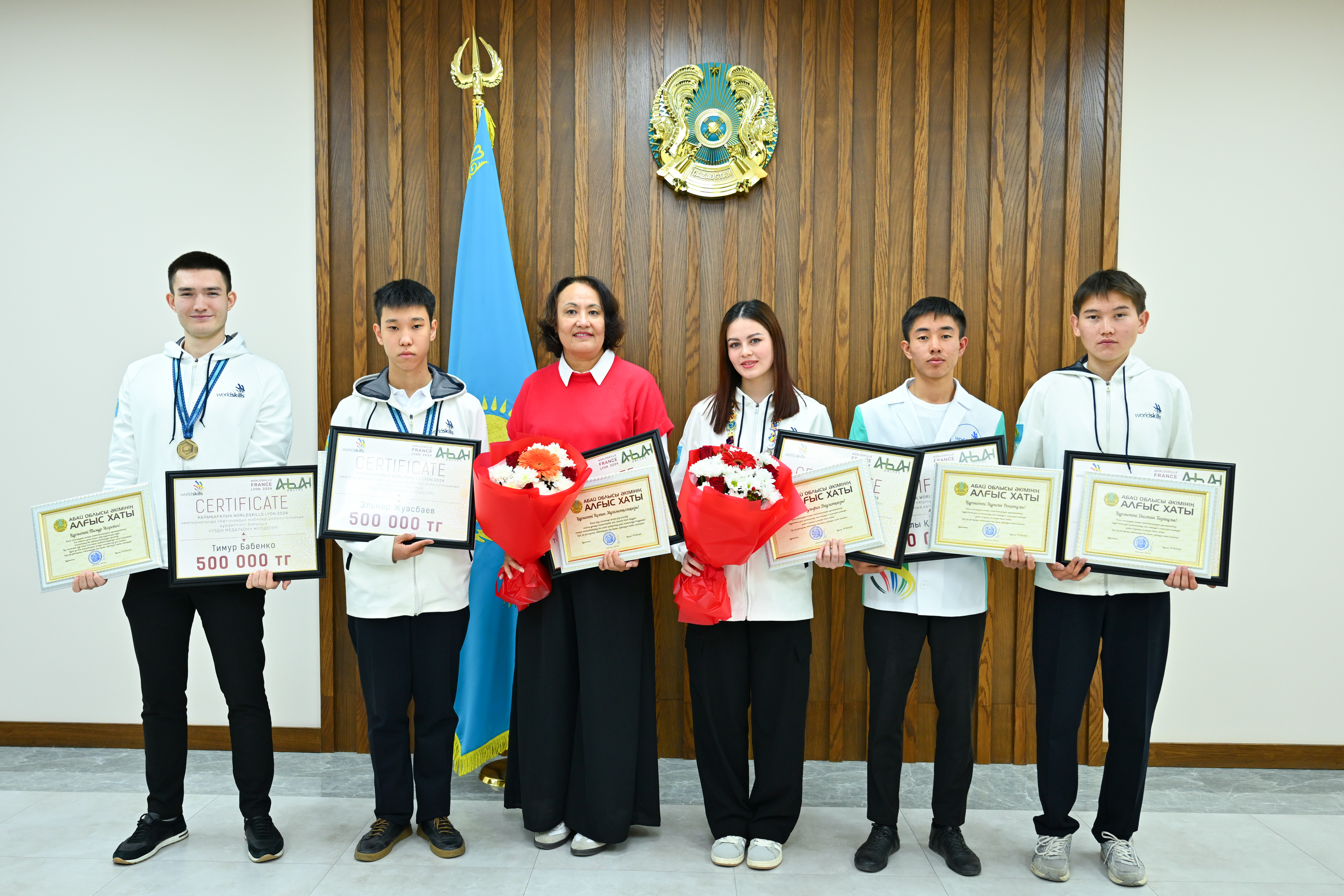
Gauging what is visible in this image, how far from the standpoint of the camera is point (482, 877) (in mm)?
2357

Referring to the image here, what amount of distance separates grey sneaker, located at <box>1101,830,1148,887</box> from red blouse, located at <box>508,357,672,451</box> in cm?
192

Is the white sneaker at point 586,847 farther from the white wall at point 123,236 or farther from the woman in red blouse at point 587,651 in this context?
the white wall at point 123,236

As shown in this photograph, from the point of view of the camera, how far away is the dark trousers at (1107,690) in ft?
7.71

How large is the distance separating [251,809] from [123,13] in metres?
3.38

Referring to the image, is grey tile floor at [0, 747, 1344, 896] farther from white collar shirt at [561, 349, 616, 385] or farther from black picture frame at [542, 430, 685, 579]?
white collar shirt at [561, 349, 616, 385]

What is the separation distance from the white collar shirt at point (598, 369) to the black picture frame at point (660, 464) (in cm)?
26

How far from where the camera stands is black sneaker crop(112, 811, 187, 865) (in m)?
2.45

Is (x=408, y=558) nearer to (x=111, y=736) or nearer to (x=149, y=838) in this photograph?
(x=149, y=838)

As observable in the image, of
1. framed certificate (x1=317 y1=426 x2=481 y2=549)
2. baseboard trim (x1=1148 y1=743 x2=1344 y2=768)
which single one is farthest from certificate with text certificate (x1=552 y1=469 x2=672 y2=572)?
baseboard trim (x1=1148 y1=743 x2=1344 y2=768)

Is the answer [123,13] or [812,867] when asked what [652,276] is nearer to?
[812,867]

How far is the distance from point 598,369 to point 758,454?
0.59m

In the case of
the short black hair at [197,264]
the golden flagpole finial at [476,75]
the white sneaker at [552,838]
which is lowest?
the white sneaker at [552,838]

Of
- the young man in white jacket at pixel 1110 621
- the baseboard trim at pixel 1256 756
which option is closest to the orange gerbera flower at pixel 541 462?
the young man in white jacket at pixel 1110 621

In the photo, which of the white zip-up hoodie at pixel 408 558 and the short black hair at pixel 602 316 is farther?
the short black hair at pixel 602 316
